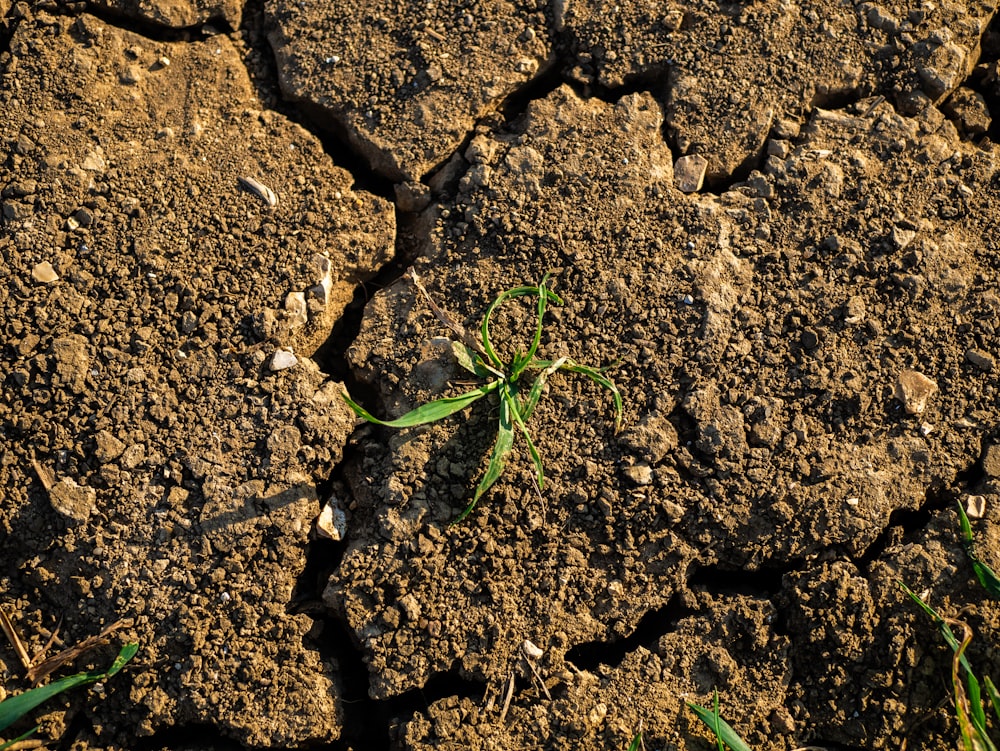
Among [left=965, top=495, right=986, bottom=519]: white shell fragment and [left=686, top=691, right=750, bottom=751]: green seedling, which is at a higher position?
[left=965, top=495, right=986, bottom=519]: white shell fragment

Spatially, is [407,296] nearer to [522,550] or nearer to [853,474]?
[522,550]

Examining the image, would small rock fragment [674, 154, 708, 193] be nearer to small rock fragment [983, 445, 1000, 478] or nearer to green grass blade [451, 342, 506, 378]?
green grass blade [451, 342, 506, 378]

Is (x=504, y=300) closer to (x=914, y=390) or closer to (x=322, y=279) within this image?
(x=322, y=279)

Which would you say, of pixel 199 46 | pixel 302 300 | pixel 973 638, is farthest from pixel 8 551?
pixel 973 638

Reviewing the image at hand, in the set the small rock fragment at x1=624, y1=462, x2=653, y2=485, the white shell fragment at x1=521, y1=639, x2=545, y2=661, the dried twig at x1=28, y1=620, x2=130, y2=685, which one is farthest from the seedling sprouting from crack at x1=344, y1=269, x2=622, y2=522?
the dried twig at x1=28, y1=620, x2=130, y2=685

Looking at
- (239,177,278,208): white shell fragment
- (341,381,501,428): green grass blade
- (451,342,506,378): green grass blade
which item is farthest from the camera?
(239,177,278,208): white shell fragment

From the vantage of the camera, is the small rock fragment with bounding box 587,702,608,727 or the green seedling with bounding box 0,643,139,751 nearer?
the green seedling with bounding box 0,643,139,751
